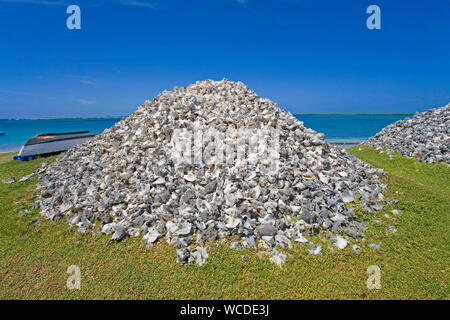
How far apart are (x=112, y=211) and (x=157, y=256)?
1870 millimetres

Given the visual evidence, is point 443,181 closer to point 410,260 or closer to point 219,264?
point 410,260

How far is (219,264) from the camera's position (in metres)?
4.43

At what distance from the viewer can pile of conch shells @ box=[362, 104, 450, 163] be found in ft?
39.3

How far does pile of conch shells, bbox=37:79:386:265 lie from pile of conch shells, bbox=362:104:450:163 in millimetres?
6251

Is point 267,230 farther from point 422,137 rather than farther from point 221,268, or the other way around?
point 422,137

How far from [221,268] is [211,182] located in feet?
6.17

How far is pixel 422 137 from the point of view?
44.6 feet

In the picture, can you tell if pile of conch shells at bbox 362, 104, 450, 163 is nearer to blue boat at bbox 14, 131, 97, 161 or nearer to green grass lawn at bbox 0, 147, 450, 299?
green grass lawn at bbox 0, 147, 450, 299

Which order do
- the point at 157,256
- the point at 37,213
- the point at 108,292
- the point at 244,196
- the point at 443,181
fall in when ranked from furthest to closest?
the point at 443,181 < the point at 37,213 < the point at 244,196 < the point at 157,256 < the point at 108,292

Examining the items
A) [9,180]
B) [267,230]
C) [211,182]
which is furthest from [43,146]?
[267,230]

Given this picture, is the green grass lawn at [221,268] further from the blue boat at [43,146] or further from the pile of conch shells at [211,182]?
the blue boat at [43,146]

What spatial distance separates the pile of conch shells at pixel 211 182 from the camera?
515 centimetres

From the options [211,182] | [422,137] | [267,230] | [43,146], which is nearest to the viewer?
[267,230]
